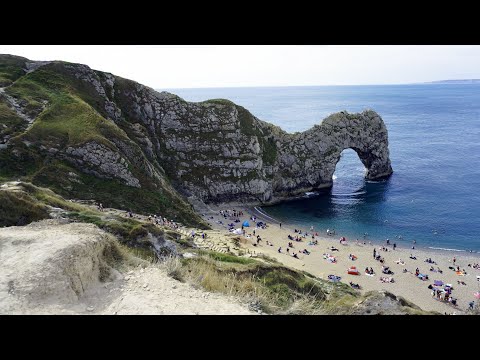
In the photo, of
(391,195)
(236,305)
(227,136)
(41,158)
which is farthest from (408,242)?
(41,158)

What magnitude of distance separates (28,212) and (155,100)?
59.9 m

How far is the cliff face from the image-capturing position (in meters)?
48.8

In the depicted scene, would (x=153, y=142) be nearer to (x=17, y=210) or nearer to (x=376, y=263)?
(x=376, y=263)

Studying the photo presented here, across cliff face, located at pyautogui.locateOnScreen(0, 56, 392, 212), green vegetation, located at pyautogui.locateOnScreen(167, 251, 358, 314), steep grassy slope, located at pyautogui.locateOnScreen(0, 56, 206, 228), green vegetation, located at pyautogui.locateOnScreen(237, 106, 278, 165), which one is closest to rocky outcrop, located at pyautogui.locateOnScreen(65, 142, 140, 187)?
steep grassy slope, located at pyautogui.locateOnScreen(0, 56, 206, 228)

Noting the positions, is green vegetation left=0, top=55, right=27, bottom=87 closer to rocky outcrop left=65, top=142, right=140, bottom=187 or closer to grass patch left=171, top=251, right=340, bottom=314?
rocky outcrop left=65, top=142, right=140, bottom=187

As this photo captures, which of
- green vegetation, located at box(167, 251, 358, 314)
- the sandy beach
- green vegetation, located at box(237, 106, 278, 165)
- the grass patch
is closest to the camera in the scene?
green vegetation, located at box(167, 251, 358, 314)

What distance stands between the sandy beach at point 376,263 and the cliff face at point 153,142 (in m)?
14.9

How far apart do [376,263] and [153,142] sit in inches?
1914

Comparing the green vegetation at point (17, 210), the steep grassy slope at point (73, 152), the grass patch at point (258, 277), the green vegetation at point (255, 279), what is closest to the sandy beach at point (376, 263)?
the steep grassy slope at point (73, 152)

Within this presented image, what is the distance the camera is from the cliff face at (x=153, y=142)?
160 ft

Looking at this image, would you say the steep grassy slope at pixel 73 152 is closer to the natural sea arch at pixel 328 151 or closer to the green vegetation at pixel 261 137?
the green vegetation at pixel 261 137

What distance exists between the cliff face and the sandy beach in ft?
49.0

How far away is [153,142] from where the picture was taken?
7294 cm

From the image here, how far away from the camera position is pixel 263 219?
66.9 m
